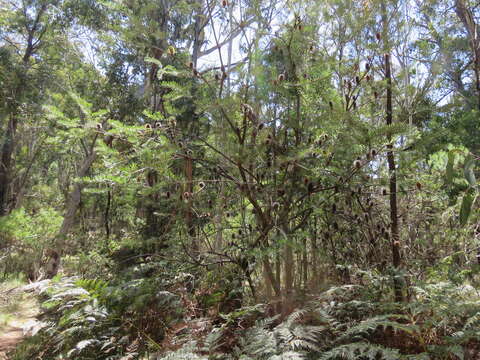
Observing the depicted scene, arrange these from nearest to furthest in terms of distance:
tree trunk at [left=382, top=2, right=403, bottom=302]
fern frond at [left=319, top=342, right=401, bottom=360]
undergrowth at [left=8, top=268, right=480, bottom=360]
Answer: fern frond at [left=319, top=342, right=401, bottom=360]
undergrowth at [left=8, top=268, right=480, bottom=360]
tree trunk at [left=382, top=2, right=403, bottom=302]

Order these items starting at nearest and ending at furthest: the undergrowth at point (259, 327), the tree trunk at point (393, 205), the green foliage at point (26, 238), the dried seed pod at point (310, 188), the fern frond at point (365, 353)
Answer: the fern frond at point (365, 353)
the undergrowth at point (259, 327)
the tree trunk at point (393, 205)
the dried seed pod at point (310, 188)
the green foliage at point (26, 238)

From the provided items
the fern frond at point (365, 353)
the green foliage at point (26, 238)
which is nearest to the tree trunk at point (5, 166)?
the green foliage at point (26, 238)

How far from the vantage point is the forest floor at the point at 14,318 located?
360 centimetres

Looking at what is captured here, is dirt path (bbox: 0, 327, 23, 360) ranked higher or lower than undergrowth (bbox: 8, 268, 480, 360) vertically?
lower

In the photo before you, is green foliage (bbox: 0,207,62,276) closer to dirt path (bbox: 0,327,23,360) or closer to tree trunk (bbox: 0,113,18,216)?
tree trunk (bbox: 0,113,18,216)

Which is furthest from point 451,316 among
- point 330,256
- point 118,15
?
point 118,15

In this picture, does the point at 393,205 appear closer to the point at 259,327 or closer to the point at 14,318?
the point at 259,327

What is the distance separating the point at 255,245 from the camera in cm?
255

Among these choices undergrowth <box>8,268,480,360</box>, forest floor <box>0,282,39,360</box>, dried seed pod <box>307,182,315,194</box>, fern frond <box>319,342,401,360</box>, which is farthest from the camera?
forest floor <box>0,282,39,360</box>

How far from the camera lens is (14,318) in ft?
15.8

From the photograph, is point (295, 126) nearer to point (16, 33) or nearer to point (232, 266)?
point (232, 266)

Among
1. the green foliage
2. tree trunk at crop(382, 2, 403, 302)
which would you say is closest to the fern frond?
tree trunk at crop(382, 2, 403, 302)

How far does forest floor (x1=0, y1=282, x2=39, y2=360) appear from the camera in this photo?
11.8 ft

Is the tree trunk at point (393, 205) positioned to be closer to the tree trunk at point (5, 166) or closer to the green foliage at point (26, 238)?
the green foliage at point (26, 238)
